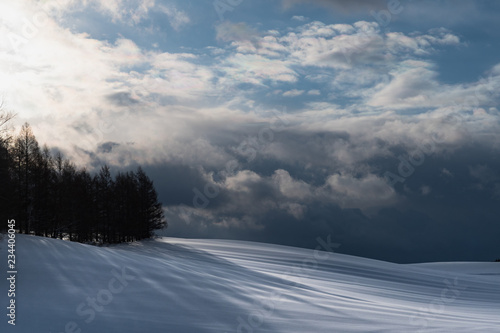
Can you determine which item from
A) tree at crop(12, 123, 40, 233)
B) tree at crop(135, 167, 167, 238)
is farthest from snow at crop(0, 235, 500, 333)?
tree at crop(135, 167, 167, 238)

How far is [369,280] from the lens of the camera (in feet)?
67.4

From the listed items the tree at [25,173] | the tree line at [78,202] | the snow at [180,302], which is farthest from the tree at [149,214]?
the snow at [180,302]

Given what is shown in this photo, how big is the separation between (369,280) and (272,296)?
10157 mm

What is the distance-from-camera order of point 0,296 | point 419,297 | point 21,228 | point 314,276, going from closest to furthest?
1. point 0,296
2. point 419,297
3. point 314,276
4. point 21,228

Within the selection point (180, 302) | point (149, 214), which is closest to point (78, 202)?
point (149, 214)

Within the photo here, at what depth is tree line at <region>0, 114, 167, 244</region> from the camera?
31.8 metres

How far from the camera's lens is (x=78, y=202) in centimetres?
3750

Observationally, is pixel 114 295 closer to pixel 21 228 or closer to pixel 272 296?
pixel 272 296

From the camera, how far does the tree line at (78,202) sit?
3175 cm

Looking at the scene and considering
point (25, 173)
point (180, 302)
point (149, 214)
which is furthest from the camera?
point (149, 214)

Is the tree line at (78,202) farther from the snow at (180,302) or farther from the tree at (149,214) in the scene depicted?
the snow at (180,302)

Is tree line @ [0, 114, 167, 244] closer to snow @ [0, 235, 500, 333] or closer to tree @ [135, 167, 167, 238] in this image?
tree @ [135, 167, 167, 238]

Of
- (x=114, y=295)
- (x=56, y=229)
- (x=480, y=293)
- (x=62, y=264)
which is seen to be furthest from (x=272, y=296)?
(x=56, y=229)

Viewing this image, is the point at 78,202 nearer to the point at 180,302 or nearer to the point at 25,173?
the point at 25,173
